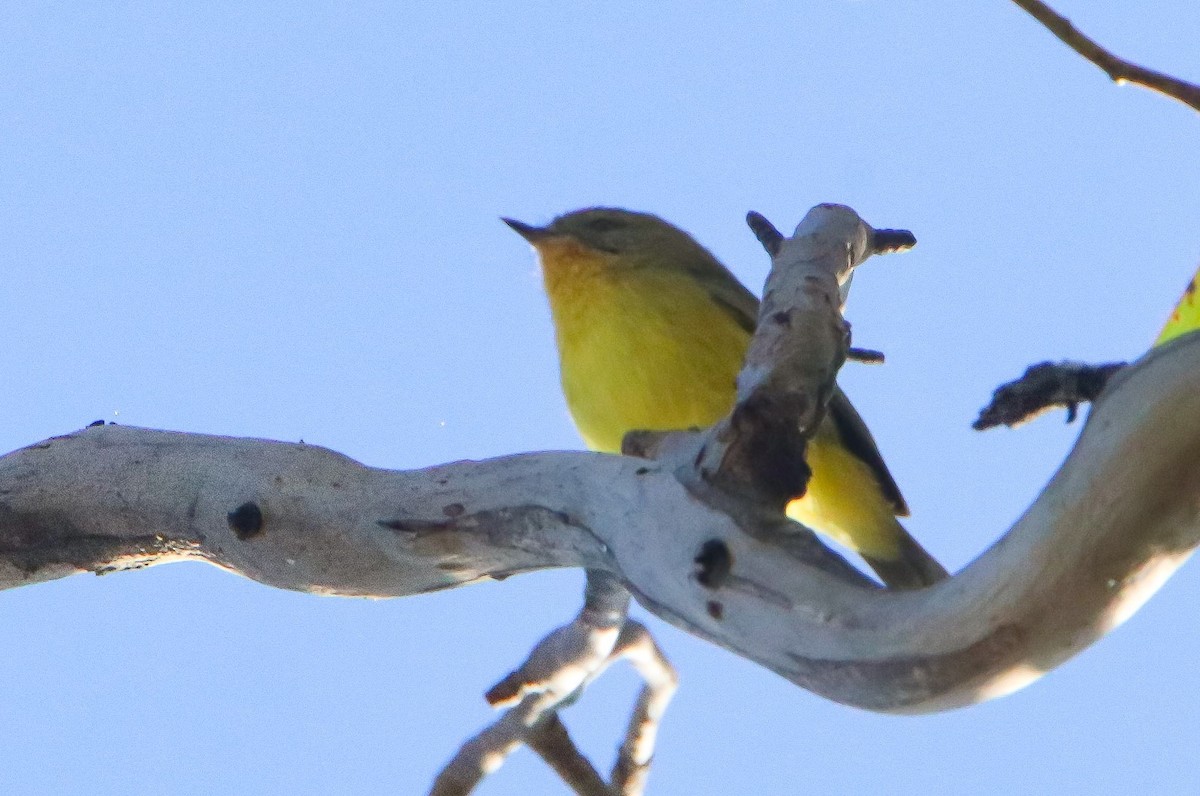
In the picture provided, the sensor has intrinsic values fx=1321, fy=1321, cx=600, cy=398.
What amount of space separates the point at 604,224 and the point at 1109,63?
354 centimetres

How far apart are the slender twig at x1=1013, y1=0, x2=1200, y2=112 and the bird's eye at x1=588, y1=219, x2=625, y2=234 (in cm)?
330

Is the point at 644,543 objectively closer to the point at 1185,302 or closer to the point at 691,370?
the point at 1185,302

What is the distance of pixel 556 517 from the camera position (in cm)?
301

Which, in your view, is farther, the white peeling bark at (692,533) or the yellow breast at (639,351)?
the yellow breast at (639,351)

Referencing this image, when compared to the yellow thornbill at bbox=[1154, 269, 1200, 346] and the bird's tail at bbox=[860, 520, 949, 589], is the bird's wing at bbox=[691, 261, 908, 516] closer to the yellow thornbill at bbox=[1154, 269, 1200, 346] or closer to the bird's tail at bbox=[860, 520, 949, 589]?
the bird's tail at bbox=[860, 520, 949, 589]

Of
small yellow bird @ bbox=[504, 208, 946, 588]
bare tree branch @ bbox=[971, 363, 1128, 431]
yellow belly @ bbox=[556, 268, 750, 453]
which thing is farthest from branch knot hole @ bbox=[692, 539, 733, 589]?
yellow belly @ bbox=[556, 268, 750, 453]

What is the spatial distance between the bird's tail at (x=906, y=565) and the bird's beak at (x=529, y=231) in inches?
76.7

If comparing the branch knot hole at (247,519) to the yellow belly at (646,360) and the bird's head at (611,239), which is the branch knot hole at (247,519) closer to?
the yellow belly at (646,360)

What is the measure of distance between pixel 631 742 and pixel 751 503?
1319 millimetres

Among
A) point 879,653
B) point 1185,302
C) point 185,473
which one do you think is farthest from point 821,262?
point 185,473

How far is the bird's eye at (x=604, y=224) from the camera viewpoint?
6039 millimetres

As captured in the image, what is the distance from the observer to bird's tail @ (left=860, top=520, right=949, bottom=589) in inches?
201

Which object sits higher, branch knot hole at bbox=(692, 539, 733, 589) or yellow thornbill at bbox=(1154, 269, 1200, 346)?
yellow thornbill at bbox=(1154, 269, 1200, 346)

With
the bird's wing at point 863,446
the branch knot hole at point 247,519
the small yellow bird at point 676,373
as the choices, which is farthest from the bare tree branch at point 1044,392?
the bird's wing at point 863,446
